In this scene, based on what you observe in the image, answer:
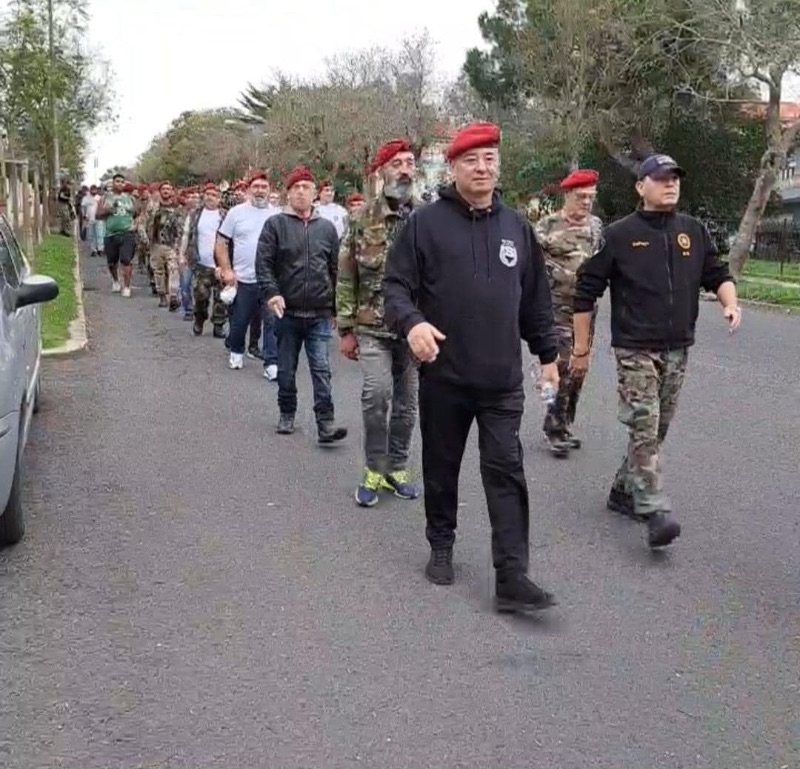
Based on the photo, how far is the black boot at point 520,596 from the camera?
4.51 m

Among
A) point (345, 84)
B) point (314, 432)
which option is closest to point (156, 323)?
point (314, 432)

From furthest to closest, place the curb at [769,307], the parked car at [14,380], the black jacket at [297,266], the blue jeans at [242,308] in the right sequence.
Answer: the curb at [769,307]
the blue jeans at [242,308]
the black jacket at [297,266]
the parked car at [14,380]

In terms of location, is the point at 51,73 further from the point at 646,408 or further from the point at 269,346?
the point at 646,408

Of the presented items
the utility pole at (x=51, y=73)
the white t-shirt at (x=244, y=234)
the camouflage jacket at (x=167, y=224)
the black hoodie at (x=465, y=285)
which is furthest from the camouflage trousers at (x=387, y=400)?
the utility pole at (x=51, y=73)

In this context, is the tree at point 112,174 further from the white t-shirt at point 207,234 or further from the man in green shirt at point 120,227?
the white t-shirt at point 207,234

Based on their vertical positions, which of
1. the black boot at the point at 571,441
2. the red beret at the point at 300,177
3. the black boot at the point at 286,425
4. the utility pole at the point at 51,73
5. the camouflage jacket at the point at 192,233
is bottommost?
the black boot at the point at 286,425

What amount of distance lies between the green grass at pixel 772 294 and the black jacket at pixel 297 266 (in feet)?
44.9

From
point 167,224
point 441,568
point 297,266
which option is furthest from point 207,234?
point 441,568

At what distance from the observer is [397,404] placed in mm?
6227

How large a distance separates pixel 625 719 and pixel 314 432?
4609mm

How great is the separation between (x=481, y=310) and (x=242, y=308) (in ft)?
20.3

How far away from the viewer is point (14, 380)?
5133 mm

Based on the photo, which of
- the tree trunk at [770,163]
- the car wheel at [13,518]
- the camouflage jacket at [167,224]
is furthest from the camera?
the tree trunk at [770,163]

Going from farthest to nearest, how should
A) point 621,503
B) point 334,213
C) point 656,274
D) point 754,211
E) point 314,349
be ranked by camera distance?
point 754,211 < point 334,213 < point 314,349 < point 621,503 < point 656,274
